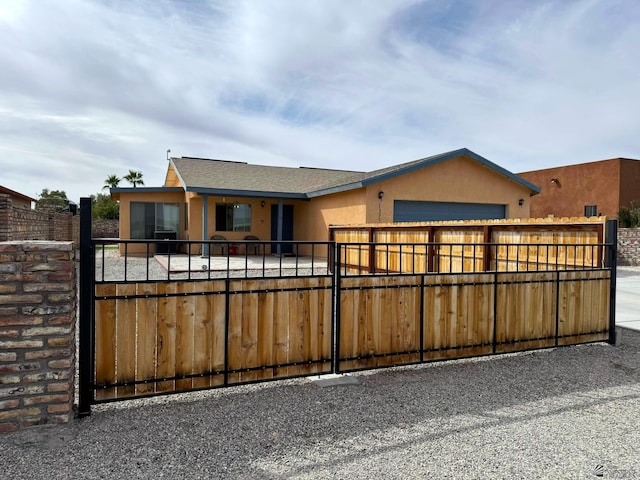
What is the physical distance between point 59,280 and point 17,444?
109 cm

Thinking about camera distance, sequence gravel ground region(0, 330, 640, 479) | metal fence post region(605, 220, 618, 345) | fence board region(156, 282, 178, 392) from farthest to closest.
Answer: metal fence post region(605, 220, 618, 345)
fence board region(156, 282, 178, 392)
gravel ground region(0, 330, 640, 479)

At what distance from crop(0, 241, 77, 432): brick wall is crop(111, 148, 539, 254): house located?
39.3 feet

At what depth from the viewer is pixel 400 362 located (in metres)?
4.49

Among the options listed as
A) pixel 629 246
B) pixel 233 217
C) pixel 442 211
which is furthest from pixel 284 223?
pixel 629 246

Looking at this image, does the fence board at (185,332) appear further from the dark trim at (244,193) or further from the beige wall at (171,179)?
the beige wall at (171,179)

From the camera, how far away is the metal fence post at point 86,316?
3.33 m

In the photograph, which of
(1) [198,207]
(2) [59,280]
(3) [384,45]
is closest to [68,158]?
(1) [198,207]

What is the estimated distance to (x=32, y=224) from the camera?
1238cm

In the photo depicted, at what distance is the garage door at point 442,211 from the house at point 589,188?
34.2ft

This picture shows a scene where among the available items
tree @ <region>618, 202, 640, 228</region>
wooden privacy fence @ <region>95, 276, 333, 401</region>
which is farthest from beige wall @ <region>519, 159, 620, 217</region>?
wooden privacy fence @ <region>95, 276, 333, 401</region>

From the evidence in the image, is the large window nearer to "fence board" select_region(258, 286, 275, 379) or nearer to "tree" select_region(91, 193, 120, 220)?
"fence board" select_region(258, 286, 275, 379)

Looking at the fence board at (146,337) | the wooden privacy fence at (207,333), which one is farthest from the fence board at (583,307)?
the fence board at (146,337)

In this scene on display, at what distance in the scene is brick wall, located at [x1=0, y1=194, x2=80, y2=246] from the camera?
8.34 metres

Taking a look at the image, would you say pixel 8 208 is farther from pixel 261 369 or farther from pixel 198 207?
pixel 198 207
